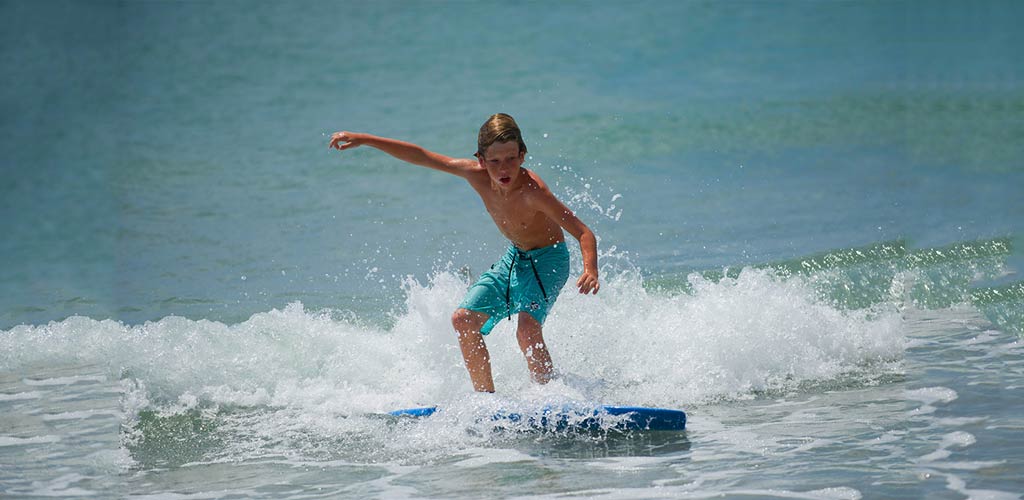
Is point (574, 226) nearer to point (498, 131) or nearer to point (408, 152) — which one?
point (498, 131)

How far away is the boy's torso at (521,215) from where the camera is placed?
5465mm

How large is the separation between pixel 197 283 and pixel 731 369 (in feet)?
16.7

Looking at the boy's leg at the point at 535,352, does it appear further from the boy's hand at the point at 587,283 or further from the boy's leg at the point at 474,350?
the boy's hand at the point at 587,283

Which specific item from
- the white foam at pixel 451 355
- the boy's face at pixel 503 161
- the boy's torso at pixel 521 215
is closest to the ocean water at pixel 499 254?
the white foam at pixel 451 355

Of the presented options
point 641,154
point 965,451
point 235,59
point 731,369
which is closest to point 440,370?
point 731,369

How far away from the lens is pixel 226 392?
5.86 meters

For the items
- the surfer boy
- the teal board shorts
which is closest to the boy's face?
the surfer boy

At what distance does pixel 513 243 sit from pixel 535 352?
24.1 inches

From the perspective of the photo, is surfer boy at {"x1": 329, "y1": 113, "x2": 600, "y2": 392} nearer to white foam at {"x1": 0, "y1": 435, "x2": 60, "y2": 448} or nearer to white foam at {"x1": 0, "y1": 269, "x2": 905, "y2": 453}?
white foam at {"x1": 0, "y1": 269, "x2": 905, "y2": 453}

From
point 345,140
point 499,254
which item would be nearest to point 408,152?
point 345,140

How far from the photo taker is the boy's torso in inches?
215

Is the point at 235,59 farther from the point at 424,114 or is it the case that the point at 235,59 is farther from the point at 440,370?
the point at 440,370

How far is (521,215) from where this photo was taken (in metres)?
5.53

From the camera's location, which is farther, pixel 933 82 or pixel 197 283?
pixel 933 82
